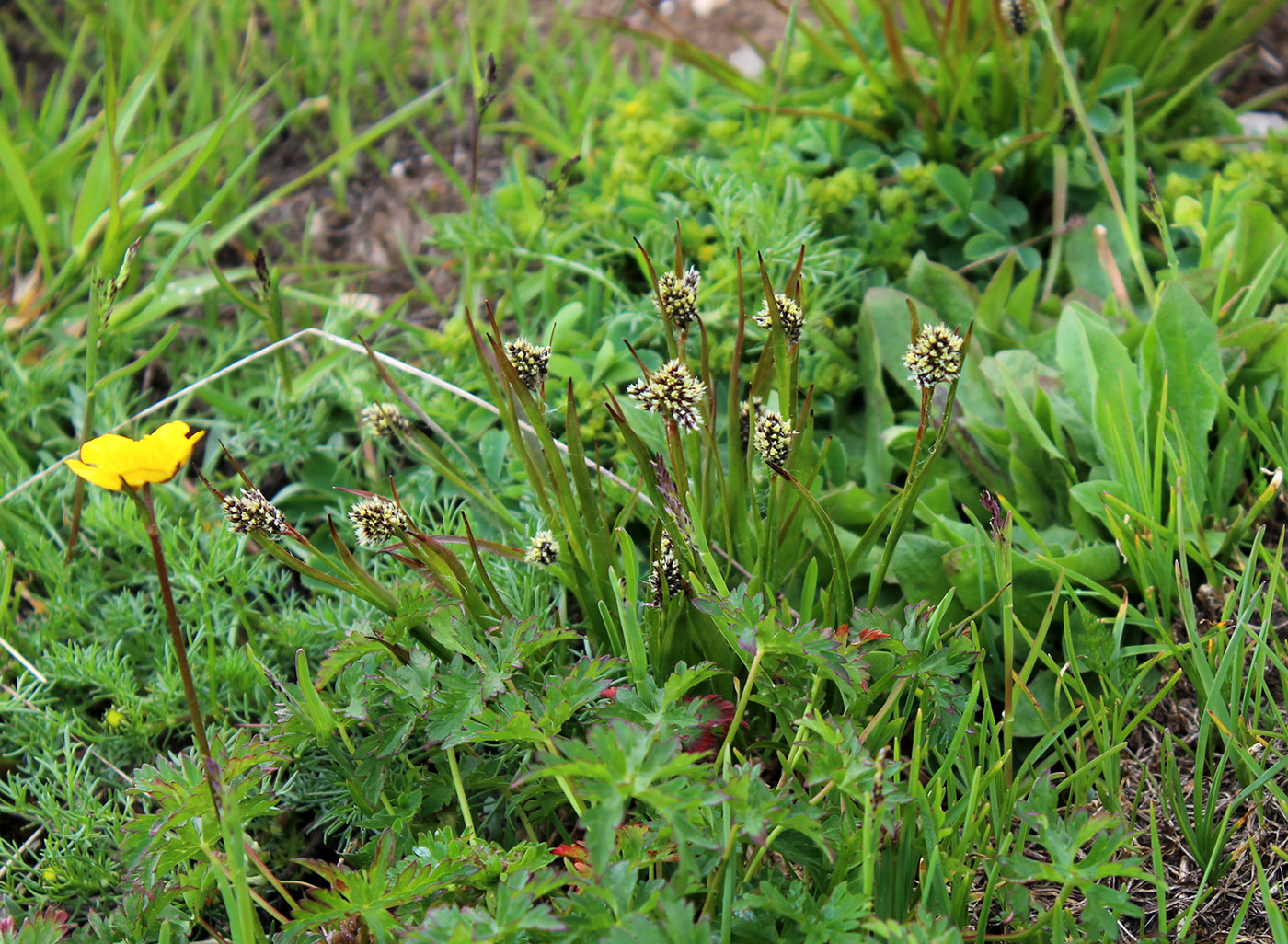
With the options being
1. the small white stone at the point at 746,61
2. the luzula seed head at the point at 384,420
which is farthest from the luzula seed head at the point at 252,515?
the small white stone at the point at 746,61

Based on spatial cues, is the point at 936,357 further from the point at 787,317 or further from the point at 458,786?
the point at 458,786

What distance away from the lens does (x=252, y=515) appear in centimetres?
120

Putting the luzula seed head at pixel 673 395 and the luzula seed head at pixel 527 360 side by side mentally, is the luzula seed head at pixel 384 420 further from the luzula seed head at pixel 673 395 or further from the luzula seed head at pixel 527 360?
the luzula seed head at pixel 673 395

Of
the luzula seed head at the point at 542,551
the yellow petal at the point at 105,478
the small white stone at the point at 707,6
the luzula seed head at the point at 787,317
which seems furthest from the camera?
the small white stone at the point at 707,6

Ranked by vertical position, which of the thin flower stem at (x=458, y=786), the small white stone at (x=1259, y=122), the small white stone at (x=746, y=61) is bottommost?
the thin flower stem at (x=458, y=786)

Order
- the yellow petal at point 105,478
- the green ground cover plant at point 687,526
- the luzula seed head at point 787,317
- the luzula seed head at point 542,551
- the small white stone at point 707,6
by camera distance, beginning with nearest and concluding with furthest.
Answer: the yellow petal at point 105,478 < the green ground cover plant at point 687,526 < the luzula seed head at point 787,317 < the luzula seed head at point 542,551 < the small white stone at point 707,6

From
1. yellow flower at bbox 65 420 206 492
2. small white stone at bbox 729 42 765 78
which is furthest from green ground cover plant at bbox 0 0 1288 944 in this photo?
small white stone at bbox 729 42 765 78

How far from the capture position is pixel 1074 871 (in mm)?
1005

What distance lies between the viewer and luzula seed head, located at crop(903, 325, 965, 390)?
1.13 metres

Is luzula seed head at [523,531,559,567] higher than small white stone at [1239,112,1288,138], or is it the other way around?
small white stone at [1239,112,1288,138]

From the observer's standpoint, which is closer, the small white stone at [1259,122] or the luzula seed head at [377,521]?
the luzula seed head at [377,521]

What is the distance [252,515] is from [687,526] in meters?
0.55

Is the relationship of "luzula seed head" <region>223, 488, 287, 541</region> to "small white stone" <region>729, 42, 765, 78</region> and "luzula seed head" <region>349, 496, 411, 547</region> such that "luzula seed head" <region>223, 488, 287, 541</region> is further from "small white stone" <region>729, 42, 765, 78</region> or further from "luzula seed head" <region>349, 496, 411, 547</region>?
"small white stone" <region>729, 42, 765, 78</region>

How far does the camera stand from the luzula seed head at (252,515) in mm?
1190
